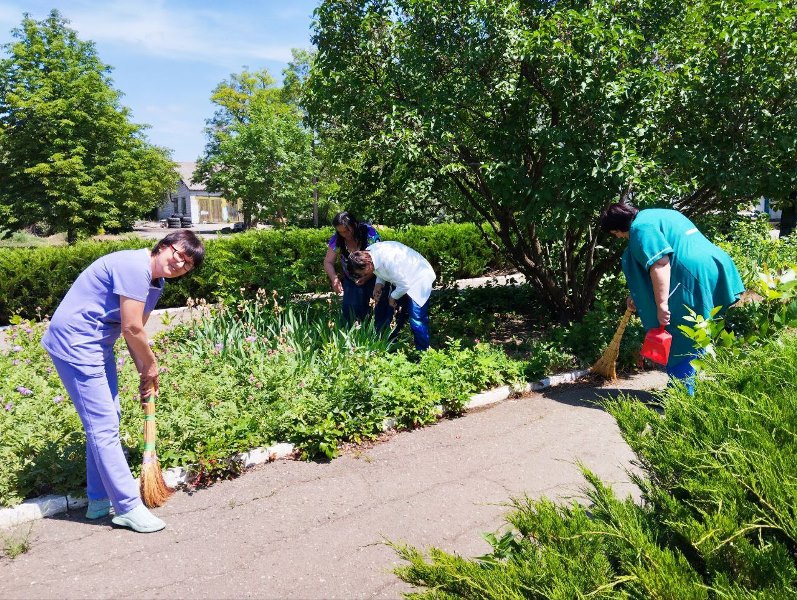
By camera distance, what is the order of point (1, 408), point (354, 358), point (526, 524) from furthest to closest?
point (354, 358), point (1, 408), point (526, 524)

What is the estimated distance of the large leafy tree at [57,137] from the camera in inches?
943

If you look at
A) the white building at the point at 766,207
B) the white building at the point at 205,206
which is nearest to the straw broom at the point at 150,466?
the white building at the point at 766,207

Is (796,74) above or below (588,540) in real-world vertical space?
above

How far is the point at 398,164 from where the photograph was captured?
6949 millimetres

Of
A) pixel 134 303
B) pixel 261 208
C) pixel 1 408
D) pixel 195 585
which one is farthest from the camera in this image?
pixel 261 208

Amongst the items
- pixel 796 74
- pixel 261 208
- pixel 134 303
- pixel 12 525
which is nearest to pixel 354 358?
pixel 134 303

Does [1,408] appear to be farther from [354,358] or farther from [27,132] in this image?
[27,132]

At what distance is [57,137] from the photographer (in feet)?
80.0

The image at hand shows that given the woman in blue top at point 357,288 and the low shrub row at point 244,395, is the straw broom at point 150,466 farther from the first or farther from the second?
the woman in blue top at point 357,288

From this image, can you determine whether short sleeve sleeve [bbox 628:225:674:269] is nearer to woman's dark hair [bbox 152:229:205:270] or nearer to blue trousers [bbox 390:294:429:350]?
blue trousers [bbox 390:294:429:350]

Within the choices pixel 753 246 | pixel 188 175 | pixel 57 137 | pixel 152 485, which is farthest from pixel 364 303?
pixel 188 175

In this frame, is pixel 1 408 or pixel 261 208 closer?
pixel 1 408

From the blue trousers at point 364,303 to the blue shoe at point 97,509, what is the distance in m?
2.98

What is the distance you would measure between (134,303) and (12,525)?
4.98ft
